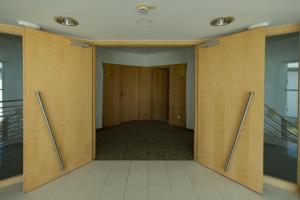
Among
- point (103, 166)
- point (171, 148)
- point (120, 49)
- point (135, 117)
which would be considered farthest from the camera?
point (135, 117)

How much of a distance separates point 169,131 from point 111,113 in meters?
2.00

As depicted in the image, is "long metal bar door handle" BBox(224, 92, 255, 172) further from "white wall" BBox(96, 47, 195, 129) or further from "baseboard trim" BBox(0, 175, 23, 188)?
"white wall" BBox(96, 47, 195, 129)

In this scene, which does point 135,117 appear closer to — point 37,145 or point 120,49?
point 120,49

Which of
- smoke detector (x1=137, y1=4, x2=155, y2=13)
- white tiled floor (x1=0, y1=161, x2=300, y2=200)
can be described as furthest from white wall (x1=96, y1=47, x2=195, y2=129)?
smoke detector (x1=137, y1=4, x2=155, y2=13)

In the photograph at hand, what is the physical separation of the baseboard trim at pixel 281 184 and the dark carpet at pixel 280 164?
0.35 feet

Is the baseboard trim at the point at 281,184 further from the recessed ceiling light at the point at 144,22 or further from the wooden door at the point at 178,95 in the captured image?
the wooden door at the point at 178,95

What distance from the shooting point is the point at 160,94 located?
7.63 meters

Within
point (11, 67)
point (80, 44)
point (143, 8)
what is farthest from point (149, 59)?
point (143, 8)

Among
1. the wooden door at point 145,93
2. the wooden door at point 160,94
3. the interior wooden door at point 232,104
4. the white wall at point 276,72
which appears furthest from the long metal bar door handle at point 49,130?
the wooden door at point 160,94

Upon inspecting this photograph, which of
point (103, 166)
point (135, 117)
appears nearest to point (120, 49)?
point (135, 117)

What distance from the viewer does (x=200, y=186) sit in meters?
2.46

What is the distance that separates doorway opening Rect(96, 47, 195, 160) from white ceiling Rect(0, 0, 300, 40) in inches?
83.1

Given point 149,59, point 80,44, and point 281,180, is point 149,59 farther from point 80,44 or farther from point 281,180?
point 281,180

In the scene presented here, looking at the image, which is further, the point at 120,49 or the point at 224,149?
the point at 120,49
